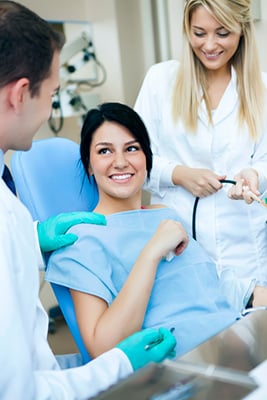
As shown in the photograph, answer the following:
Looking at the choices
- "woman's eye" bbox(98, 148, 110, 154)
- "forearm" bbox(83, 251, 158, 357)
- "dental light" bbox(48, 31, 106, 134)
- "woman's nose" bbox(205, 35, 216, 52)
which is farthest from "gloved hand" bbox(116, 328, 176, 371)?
"dental light" bbox(48, 31, 106, 134)

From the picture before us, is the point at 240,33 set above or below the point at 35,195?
above

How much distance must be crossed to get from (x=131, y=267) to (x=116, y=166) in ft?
1.14

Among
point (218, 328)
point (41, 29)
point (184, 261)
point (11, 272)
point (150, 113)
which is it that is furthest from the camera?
point (150, 113)

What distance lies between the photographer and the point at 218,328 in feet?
4.74

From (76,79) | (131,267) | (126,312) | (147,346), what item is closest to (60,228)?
(131,267)

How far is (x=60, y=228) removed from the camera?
1.54 metres

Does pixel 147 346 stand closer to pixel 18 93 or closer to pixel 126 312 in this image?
pixel 126 312

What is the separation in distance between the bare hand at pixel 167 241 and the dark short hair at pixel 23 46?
590 millimetres

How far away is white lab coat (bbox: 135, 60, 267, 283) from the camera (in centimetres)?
189

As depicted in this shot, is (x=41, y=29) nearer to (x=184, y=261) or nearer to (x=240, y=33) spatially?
(x=184, y=261)

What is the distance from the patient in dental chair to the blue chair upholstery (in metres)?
0.07

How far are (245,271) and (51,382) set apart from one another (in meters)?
1.06

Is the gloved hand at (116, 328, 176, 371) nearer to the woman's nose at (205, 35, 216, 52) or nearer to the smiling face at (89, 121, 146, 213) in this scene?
the smiling face at (89, 121, 146, 213)

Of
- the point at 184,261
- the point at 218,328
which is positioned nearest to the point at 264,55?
the point at 184,261
